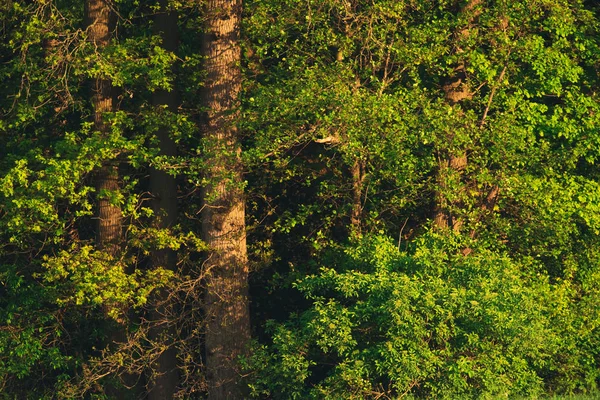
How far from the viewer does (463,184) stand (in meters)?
22.9

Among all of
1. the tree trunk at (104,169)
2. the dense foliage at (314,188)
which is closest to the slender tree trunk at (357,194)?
the dense foliage at (314,188)

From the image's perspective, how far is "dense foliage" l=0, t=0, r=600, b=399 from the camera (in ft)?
67.0

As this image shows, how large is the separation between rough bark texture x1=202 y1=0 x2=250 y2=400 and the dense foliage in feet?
0.65

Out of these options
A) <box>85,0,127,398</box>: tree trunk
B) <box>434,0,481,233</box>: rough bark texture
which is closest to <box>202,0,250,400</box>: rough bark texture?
<box>85,0,127,398</box>: tree trunk

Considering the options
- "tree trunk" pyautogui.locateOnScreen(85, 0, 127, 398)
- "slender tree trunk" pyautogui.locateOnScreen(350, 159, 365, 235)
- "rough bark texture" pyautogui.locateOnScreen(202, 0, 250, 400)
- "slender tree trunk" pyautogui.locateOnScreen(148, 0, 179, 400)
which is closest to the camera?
"rough bark texture" pyautogui.locateOnScreen(202, 0, 250, 400)

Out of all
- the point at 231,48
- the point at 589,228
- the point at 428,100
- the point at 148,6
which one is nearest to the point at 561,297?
the point at 589,228

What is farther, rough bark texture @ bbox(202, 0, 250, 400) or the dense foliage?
rough bark texture @ bbox(202, 0, 250, 400)

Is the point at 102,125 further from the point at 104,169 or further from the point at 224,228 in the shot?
the point at 224,228

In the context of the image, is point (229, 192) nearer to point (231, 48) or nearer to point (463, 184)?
point (231, 48)

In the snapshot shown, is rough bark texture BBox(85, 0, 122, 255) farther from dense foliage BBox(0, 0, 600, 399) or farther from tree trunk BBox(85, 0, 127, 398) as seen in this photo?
dense foliage BBox(0, 0, 600, 399)

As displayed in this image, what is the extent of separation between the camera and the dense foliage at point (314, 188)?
804 inches

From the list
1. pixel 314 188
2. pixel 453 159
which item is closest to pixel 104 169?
pixel 314 188

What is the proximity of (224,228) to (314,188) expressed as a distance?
257 cm

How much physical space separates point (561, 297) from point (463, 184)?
281cm
